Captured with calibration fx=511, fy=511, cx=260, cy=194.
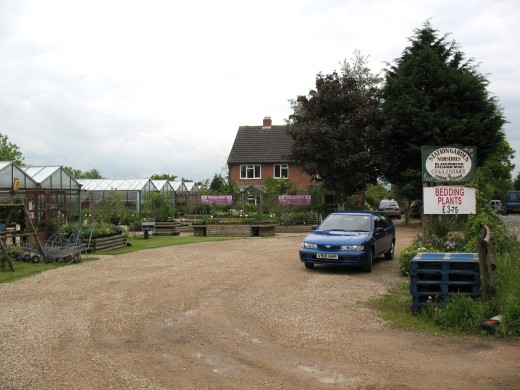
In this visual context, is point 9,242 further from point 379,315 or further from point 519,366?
point 519,366

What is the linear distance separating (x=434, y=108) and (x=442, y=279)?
2192 centimetres

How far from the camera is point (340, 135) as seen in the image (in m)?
28.0

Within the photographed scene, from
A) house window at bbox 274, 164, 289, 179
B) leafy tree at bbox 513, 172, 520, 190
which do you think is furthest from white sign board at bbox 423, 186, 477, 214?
leafy tree at bbox 513, 172, 520, 190

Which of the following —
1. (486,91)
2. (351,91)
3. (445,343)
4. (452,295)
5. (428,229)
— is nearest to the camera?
(445,343)

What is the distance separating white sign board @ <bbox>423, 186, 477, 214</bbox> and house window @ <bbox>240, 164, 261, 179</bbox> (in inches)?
1498

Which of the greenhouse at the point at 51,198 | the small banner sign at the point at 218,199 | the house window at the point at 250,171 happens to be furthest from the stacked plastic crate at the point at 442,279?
the house window at the point at 250,171

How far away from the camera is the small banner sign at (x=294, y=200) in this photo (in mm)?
31383

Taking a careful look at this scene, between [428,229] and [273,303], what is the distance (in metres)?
5.81

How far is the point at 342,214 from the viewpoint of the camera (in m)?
14.7

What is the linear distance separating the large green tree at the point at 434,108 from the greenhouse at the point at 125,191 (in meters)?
19.7

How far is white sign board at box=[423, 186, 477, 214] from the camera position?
11961 mm

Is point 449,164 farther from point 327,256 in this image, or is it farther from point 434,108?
point 434,108

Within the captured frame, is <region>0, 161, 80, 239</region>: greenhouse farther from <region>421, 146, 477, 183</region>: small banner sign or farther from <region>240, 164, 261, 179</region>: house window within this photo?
<region>240, 164, 261, 179</region>: house window

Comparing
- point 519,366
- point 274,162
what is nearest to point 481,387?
point 519,366
